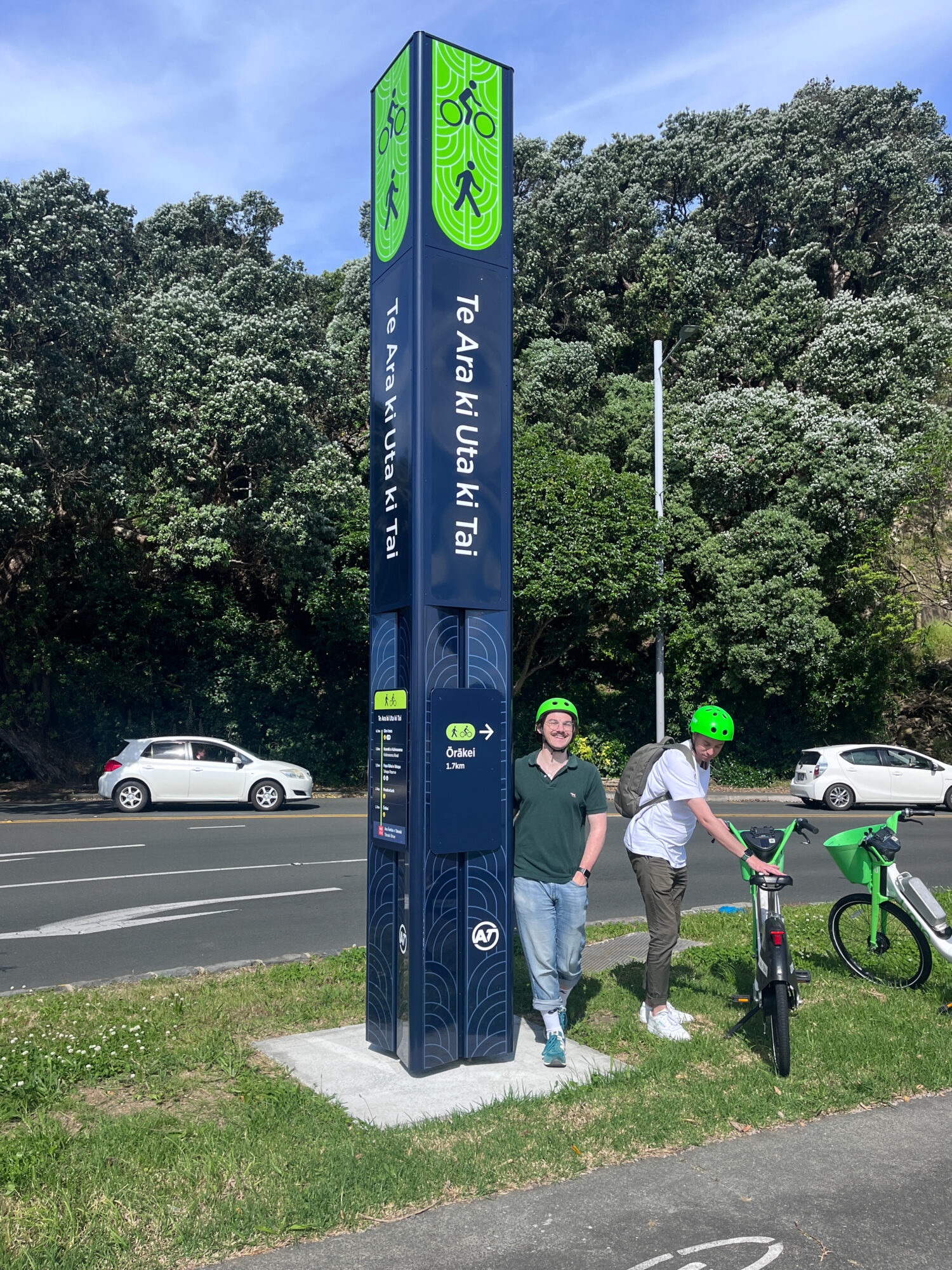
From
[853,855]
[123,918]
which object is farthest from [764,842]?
[123,918]

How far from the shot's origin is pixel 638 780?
618 centimetres

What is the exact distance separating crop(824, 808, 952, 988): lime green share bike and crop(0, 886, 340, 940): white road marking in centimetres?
555

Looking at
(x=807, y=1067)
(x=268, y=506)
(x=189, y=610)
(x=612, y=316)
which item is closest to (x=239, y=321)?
(x=268, y=506)

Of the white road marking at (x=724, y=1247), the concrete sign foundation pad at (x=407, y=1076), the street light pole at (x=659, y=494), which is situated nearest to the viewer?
the white road marking at (x=724, y=1247)

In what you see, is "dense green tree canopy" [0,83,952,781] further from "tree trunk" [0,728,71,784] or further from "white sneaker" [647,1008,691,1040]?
"white sneaker" [647,1008,691,1040]

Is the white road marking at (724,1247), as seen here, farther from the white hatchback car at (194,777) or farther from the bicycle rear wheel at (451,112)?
the white hatchback car at (194,777)

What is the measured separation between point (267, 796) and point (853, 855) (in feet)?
47.2

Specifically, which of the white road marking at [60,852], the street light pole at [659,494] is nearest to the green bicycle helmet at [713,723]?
the white road marking at [60,852]

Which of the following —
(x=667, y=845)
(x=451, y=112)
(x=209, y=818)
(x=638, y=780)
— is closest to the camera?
(x=451, y=112)

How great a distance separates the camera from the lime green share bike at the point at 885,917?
661 centimetres

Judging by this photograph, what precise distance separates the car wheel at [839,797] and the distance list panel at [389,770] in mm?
17658

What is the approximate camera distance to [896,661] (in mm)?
26750

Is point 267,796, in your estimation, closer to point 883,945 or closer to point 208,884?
point 208,884

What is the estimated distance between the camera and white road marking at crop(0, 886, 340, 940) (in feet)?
29.4
